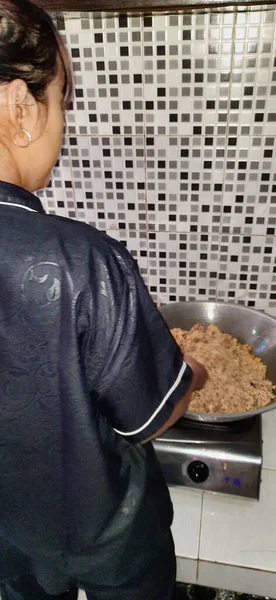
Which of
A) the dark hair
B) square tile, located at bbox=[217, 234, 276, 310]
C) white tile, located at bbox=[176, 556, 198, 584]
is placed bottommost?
white tile, located at bbox=[176, 556, 198, 584]

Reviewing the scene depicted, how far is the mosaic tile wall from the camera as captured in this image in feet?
3.21

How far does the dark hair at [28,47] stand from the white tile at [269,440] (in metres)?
0.91

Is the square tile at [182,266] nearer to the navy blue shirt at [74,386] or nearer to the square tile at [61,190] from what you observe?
the square tile at [61,190]

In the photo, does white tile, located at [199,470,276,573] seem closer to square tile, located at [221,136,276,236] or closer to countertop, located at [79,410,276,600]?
countertop, located at [79,410,276,600]

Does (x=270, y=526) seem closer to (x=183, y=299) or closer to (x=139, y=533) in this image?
(x=139, y=533)

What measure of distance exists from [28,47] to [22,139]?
10 cm

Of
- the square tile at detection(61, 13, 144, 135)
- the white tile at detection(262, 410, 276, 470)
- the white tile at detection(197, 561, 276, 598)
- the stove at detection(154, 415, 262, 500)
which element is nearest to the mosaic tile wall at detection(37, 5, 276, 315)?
the square tile at detection(61, 13, 144, 135)

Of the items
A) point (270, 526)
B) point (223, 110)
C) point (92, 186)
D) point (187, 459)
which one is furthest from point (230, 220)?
point (270, 526)

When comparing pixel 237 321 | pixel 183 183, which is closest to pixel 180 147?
pixel 183 183

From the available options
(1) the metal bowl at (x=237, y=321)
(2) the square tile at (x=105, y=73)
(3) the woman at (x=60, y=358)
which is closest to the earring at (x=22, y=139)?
(3) the woman at (x=60, y=358)

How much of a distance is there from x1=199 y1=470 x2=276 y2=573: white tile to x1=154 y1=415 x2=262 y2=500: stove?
0.04 meters

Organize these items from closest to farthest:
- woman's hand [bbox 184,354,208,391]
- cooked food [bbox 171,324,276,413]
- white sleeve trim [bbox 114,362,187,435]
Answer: white sleeve trim [bbox 114,362,187,435]
woman's hand [bbox 184,354,208,391]
cooked food [bbox 171,324,276,413]

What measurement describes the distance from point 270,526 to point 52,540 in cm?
49

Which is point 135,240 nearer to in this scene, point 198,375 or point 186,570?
point 198,375
